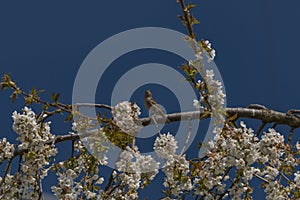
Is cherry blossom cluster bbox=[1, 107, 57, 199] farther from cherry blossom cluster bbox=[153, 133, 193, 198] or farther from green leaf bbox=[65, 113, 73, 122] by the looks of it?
cherry blossom cluster bbox=[153, 133, 193, 198]

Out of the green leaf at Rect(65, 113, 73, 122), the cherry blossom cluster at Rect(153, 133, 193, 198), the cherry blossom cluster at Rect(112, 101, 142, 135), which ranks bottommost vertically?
the cherry blossom cluster at Rect(153, 133, 193, 198)

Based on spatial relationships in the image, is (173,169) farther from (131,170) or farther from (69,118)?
(69,118)

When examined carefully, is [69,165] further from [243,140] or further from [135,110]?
[243,140]

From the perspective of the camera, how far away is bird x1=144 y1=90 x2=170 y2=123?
275 cm

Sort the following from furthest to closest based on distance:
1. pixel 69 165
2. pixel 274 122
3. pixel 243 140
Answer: pixel 274 122 → pixel 69 165 → pixel 243 140

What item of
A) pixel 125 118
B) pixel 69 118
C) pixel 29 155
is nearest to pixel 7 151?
pixel 29 155

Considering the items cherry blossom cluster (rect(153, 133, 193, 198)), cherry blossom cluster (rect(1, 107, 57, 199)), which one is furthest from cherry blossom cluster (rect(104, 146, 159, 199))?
cherry blossom cluster (rect(1, 107, 57, 199))

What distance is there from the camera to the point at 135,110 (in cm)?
256

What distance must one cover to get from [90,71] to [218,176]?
2.73 feet

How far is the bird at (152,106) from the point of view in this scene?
275cm

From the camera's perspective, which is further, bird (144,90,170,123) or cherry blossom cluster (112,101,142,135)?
bird (144,90,170,123)

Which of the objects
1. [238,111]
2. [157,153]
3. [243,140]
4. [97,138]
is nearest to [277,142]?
[243,140]

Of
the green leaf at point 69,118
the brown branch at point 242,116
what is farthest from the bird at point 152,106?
the green leaf at point 69,118

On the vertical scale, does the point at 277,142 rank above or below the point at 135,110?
below
